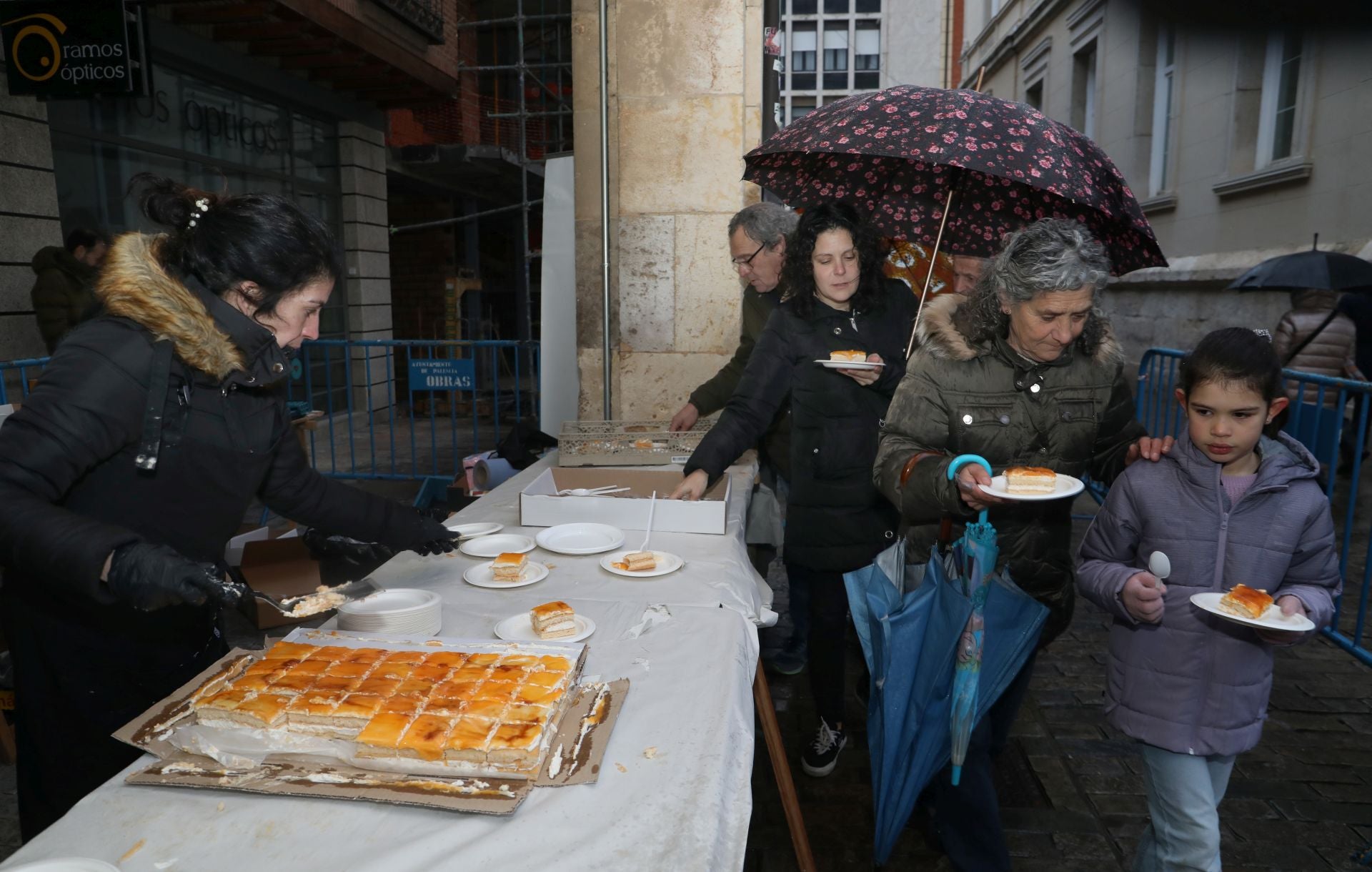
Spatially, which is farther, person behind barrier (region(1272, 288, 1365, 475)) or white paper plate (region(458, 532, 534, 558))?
person behind barrier (region(1272, 288, 1365, 475))

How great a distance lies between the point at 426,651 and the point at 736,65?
12.9 feet

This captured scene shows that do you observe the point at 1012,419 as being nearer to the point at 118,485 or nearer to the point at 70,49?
the point at 118,485

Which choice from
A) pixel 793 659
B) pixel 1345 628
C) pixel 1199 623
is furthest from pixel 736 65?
pixel 1345 628

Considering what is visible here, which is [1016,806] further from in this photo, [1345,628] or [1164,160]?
[1164,160]

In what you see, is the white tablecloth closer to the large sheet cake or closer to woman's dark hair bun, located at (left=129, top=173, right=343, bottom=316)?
the large sheet cake

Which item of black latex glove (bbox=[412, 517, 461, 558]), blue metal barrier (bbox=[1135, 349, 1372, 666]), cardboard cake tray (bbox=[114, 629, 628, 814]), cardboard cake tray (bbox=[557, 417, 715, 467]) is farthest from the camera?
blue metal barrier (bbox=[1135, 349, 1372, 666])

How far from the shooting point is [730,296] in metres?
4.96

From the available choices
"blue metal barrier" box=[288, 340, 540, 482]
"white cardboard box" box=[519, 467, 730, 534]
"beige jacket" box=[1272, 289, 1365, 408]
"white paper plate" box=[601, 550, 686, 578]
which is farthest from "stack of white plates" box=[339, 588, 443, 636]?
"beige jacket" box=[1272, 289, 1365, 408]

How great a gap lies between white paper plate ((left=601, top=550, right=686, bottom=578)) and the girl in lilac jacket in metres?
1.14

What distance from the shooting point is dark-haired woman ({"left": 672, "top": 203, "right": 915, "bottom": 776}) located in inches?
127

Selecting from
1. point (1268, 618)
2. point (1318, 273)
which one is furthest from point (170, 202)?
point (1318, 273)

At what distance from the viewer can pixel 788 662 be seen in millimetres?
4305

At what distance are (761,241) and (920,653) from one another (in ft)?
7.15

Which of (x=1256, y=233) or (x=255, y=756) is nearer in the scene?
(x=255, y=756)
